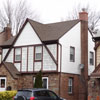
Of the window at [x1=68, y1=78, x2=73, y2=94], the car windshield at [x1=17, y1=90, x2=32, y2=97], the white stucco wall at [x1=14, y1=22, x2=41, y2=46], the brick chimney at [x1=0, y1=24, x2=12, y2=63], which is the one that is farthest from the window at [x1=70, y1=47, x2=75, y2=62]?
the brick chimney at [x1=0, y1=24, x2=12, y2=63]

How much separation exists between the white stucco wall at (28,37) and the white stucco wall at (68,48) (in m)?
2.73

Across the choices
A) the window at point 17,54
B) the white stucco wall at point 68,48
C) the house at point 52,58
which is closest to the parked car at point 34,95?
the house at point 52,58

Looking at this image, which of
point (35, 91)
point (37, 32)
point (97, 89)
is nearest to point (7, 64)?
point (37, 32)

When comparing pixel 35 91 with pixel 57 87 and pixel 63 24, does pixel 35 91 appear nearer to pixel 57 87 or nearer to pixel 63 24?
pixel 57 87

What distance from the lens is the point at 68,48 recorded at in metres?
33.1

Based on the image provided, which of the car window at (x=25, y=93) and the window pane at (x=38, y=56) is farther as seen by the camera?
the window pane at (x=38, y=56)

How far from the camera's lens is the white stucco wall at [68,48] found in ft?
105

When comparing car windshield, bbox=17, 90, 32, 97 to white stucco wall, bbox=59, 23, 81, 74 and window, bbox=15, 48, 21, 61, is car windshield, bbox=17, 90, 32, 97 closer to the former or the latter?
white stucco wall, bbox=59, 23, 81, 74

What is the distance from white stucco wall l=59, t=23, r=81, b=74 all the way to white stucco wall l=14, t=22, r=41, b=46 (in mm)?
2730

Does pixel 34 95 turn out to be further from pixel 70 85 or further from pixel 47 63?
pixel 70 85

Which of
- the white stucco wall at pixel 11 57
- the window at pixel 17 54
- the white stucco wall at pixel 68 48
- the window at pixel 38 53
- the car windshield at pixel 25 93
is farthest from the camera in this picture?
the white stucco wall at pixel 11 57

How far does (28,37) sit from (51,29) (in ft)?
9.03

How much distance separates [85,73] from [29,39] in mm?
6965

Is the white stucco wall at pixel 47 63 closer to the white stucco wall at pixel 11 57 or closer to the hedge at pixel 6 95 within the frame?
the white stucco wall at pixel 11 57
